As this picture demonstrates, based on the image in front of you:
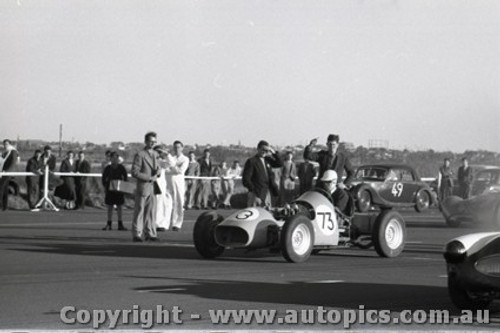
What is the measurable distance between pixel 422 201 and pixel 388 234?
20834 mm

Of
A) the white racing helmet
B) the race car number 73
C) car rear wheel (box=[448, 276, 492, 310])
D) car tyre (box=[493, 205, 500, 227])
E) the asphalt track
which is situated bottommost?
the asphalt track

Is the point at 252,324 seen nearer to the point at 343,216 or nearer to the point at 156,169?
the point at 343,216

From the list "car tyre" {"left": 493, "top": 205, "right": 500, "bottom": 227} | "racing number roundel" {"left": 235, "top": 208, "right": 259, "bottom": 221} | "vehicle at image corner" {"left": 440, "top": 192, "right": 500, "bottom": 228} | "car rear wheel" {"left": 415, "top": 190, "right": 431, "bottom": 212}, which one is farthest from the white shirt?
"car rear wheel" {"left": 415, "top": 190, "right": 431, "bottom": 212}

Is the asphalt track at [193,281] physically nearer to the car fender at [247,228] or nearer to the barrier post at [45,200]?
the car fender at [247,228]

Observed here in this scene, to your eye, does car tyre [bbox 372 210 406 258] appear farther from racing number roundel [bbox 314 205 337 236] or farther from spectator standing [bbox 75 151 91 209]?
spectator standing [bbox 75 151 91 209]

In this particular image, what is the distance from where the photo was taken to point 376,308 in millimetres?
10891

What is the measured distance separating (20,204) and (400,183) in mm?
12638

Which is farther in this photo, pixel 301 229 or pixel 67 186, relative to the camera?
pixel 67 186

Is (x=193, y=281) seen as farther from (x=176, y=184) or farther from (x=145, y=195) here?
(x=176, y=184)

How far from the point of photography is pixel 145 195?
67.2 ft

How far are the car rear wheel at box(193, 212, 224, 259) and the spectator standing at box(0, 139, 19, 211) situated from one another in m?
14.7

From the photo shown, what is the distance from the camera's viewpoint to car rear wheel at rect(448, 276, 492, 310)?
10.6 m

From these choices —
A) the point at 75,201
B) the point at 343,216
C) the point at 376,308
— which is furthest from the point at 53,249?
the point at 75,201

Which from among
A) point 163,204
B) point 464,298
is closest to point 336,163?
point 163,204
